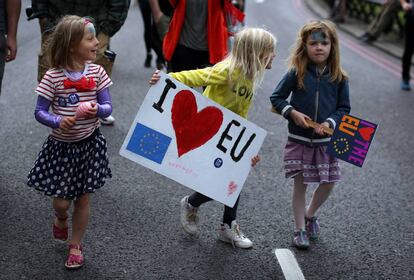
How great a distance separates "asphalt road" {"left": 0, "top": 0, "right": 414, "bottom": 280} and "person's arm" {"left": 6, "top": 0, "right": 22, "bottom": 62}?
3.27 ft

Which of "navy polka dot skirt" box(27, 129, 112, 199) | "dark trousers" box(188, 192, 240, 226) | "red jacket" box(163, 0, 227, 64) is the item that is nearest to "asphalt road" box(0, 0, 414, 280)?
"dark trousers" box(188, 192, 240, 226)

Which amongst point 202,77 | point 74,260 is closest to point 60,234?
point 74,260

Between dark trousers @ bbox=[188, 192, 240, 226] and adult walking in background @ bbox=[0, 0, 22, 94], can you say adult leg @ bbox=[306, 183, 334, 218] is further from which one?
adult walking in background @ bbox=[0, 0, 22, 94]

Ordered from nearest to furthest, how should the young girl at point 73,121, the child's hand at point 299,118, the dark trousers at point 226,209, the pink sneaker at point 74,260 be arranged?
the young girl at point 73,121, the pink sneaker at point 74,260, the child's hand at point 299,118, the dark trousers at point 226,209

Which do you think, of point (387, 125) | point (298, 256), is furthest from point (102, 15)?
point (387, 125)

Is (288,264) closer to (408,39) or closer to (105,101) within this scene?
(105,101)

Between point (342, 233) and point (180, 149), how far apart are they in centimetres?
138

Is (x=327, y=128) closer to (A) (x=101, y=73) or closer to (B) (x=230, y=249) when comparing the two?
(B) (x=230, y=249)

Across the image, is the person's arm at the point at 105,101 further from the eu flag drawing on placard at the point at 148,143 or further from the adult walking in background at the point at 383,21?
the adult walking in background at the point at 383,21

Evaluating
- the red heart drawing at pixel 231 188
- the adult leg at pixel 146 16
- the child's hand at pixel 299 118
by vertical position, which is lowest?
the adult leg at pixel 146 16

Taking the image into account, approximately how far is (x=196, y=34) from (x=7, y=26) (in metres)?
→ 1.45

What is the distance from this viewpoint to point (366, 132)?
3.80m

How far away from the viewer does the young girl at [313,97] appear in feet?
13.2

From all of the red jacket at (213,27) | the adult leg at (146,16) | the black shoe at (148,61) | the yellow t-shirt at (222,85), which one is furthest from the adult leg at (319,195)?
the black shoe at (148,61)
